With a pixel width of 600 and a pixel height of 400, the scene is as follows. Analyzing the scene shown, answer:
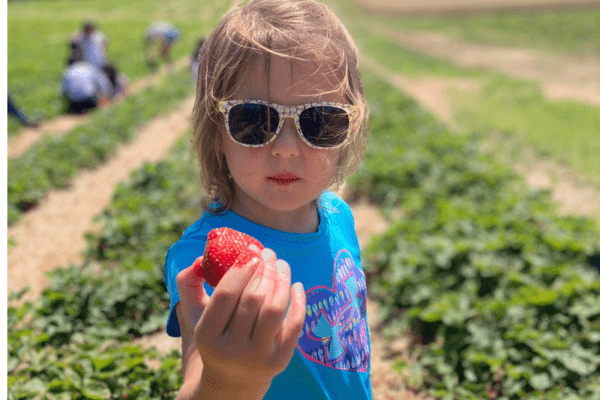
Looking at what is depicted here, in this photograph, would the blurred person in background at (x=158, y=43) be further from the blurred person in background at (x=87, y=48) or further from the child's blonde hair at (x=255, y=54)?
the child's blonde hair at (x=255, y=54)

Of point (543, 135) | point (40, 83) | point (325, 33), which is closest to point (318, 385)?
point (325, 33)

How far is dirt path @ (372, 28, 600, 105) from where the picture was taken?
1886 centimetres

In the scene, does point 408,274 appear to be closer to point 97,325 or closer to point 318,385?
point 97,325

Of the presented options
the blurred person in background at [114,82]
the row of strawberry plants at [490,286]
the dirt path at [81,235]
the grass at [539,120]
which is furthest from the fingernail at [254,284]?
the blurred person in background at [114,82]

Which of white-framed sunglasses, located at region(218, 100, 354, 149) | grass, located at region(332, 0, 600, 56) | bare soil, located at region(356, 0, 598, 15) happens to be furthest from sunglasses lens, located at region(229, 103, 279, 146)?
bare soil, located at region(356, 0, 598, 15)

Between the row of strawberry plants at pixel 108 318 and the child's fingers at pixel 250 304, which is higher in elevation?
the child's fingers at pixel 250 304

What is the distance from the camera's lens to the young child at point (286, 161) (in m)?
1.44

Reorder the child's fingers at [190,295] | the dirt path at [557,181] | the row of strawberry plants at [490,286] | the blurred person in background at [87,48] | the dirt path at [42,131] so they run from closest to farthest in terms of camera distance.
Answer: the child's fingers at [190,295]
the row of strawberry plants at [490,286]
the dirt path at [557,181]
the dirt path at [42,131]
the blurred person in background at [87,48]

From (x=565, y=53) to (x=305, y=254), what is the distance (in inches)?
1286

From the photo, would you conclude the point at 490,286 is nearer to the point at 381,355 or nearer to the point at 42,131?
the point at 381,355

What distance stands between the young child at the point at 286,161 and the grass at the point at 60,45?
1063 millimetres

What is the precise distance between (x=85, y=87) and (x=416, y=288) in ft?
34.5

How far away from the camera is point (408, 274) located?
450 cm

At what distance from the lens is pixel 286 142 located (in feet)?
4.81
